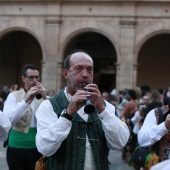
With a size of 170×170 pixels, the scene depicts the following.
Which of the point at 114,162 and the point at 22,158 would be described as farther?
the point at 114,162

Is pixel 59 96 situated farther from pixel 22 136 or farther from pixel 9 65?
pixel 9 65

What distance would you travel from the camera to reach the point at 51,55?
22.3m

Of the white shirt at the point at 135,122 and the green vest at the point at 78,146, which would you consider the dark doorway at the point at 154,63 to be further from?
the green vest at the point at 78,146

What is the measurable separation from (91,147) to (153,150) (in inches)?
62.5

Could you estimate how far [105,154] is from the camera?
11.6 feet

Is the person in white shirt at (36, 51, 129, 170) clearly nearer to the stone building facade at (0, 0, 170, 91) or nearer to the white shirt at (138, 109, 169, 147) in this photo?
the white shirt at (138, 109, 169, 147)

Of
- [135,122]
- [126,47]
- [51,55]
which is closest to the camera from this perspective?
[135,122]

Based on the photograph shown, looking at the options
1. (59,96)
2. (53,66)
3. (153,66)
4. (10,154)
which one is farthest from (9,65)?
(59,96)

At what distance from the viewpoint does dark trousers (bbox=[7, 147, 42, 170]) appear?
216 inches

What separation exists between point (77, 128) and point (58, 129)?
0.84 feet

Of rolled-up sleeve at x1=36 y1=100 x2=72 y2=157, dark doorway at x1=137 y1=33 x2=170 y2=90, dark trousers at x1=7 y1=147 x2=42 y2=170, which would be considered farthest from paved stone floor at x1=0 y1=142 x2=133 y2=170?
dark doorway at x1=137 y1=33 x2=170 y2=90

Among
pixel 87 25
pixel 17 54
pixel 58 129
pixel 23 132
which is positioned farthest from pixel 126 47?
pixel 58 129

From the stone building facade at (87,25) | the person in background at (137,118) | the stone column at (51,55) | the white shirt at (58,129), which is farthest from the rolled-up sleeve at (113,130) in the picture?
the stone column at (51,55)

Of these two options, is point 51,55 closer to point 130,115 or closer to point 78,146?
point 130,115
